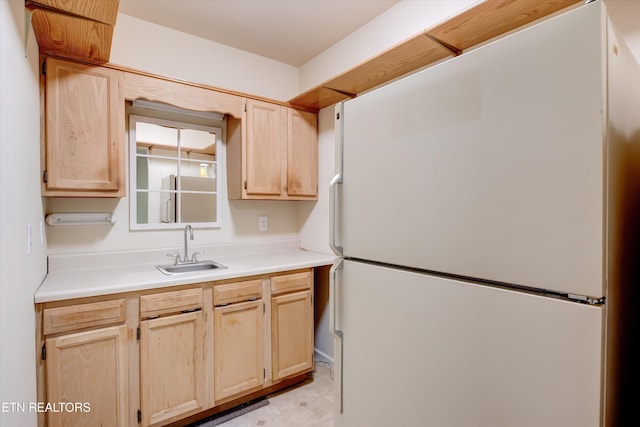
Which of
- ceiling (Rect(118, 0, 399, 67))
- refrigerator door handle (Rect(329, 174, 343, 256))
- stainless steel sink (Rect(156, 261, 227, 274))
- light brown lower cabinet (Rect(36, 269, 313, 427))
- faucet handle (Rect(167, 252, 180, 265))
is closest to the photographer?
refrigerator door handle (Rect(329, 174, 343, 256))

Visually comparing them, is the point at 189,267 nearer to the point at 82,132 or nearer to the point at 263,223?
the point at 263,223

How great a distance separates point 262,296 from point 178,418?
819 millimetres

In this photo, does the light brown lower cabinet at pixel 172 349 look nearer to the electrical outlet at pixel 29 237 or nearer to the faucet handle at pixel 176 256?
the electrical outlet at pixel 29 237

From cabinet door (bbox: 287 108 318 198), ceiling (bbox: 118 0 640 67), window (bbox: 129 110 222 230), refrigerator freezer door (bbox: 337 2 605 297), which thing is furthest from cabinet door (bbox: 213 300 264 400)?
ceiling (bbox: 118 0 640 67)

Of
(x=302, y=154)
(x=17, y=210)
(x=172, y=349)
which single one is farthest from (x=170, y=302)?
(x=302, y=154)

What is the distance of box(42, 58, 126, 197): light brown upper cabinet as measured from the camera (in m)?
1.73

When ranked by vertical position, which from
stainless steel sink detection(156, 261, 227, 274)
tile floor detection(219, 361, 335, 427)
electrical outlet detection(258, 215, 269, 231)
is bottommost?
tile floor detection(219, 361, 335, 427)

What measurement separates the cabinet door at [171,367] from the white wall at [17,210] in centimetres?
48

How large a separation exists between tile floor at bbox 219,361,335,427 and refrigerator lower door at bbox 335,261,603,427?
2.74 feet

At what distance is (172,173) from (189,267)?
75cm

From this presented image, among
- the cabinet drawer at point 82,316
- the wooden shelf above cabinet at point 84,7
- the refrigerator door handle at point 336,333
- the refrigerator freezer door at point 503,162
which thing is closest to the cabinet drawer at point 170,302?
the cabinet drawer at point 82,316

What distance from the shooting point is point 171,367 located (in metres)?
1.81

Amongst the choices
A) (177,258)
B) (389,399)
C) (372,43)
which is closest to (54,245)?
(177,258)

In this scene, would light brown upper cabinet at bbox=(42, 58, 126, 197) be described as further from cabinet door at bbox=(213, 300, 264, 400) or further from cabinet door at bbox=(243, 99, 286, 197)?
cabinet door at bbox=(213, 300, 264, 400)
